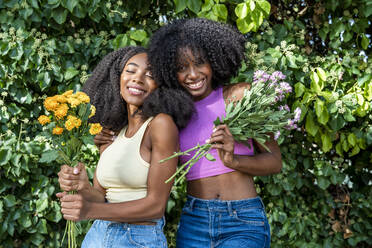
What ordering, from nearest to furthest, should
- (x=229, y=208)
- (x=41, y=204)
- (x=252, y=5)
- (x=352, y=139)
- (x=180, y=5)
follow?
1. (x=229, y=208)
2. (x=252, y=5)
3. (x=180, y=5)
4. (x=41, y=204)
5. (x=352, y=139)

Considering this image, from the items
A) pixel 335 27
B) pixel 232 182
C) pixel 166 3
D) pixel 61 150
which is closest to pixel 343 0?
pixel 335 27

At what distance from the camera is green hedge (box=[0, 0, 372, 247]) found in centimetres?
290

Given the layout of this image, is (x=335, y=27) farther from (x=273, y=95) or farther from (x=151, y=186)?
(x=151, y=186)

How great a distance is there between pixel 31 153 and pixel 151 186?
1317 millimetres

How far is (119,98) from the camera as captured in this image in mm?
2367

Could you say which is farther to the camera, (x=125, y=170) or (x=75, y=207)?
(x=125, y=170)

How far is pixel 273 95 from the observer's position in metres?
2.04

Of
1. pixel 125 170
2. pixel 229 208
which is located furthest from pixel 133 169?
pixel 229 208

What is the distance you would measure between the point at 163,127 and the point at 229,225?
1.80 ft

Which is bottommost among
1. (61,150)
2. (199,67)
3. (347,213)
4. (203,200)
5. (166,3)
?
(347,213)

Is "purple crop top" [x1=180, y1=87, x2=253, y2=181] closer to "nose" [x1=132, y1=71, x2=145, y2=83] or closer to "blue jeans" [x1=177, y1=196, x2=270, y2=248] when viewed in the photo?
"blue jeans" [x1=177, y1=196, x2=270, y2=248]

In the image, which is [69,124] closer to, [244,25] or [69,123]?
[69,123]

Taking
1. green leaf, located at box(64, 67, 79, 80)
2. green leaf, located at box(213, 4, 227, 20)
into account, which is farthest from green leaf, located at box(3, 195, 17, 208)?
green leaf, located at box(213, 4, 227, 20)

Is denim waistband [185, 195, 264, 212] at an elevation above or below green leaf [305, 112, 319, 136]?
below
